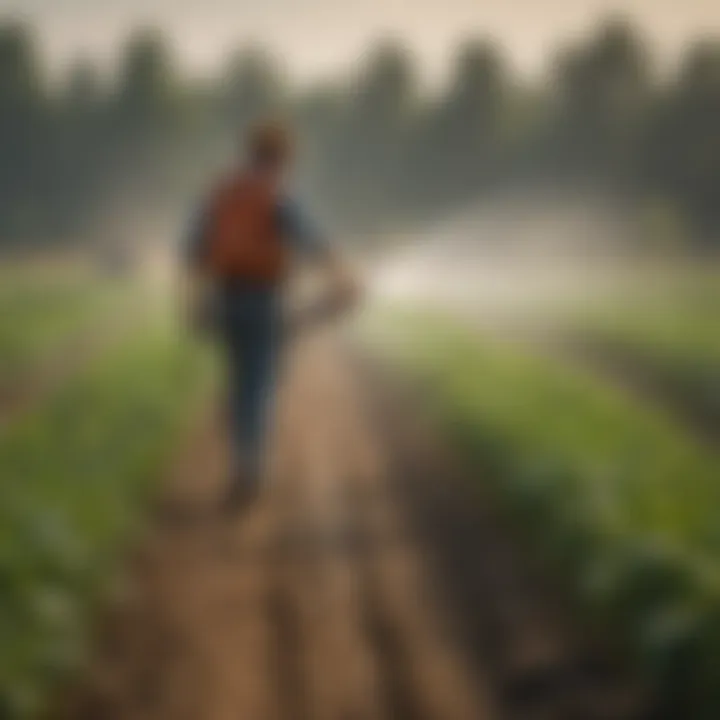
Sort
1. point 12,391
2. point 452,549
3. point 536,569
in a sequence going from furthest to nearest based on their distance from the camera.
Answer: point 12,391, point 452,549, point 536,569

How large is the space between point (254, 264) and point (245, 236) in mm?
174

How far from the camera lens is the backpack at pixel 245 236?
20.5ft

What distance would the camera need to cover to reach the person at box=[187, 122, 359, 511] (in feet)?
20.3

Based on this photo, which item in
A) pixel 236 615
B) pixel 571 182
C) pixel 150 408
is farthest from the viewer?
pixel 150 408

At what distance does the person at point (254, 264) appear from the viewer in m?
6.18

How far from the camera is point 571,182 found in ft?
30.3

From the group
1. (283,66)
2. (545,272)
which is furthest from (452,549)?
(545,272)

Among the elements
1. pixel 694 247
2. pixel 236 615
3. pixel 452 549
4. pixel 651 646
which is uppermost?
pixel 694 247

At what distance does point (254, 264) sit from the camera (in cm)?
655

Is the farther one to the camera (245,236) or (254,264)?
(254,264)

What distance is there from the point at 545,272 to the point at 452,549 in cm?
454

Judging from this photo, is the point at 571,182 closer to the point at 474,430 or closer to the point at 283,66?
the point at 474,430

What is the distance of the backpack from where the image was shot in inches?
247

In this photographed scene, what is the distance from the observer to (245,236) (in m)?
6.44
